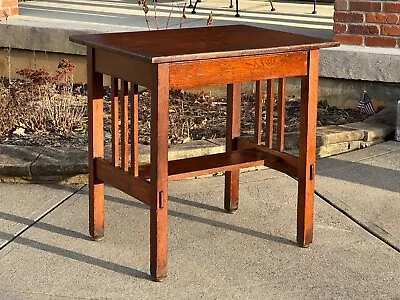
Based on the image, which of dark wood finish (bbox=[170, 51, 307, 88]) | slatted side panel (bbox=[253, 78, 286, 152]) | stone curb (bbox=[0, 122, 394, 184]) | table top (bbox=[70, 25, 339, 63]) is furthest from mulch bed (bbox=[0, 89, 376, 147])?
dark wood finish (bbox=[170, 51, 307, 88])

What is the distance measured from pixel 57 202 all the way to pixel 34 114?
1.29 metres

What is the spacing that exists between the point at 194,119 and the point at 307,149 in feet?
6.86

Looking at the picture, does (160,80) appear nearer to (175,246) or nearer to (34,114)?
(175,246)

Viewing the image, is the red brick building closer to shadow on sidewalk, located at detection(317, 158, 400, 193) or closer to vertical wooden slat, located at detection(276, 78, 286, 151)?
shadow on sidewalk, located at detection(317, 158, 400, 193)

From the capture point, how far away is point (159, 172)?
12.7ft

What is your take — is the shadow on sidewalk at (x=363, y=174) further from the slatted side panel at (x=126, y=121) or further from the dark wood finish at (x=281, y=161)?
the slatted side panel at (x=126, y=121)

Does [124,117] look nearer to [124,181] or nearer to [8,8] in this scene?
[124,181]

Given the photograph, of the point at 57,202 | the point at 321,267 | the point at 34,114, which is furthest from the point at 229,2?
the point at 321,267

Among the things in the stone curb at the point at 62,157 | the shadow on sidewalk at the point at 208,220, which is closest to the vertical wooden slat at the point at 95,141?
the shadow on sidewalk at the point at 208,220

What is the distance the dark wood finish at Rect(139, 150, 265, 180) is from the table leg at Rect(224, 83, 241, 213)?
0.22m

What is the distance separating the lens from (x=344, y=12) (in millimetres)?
6613

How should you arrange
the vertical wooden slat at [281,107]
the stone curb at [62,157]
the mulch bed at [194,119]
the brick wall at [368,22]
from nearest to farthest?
the vertical wooden slat at [281,107]
the stone curb at [62,157]
the mulch bed at [194,119]
the brick wall at [368,22]

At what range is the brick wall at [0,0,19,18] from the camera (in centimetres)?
791

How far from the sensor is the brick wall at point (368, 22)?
6461 millimetres
